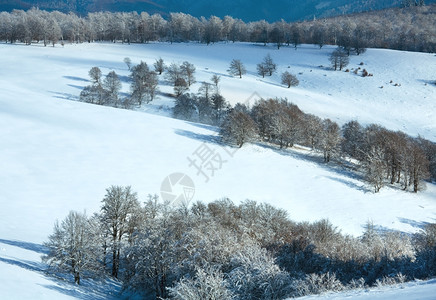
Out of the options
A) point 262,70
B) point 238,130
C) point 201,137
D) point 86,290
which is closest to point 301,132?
point 238,130

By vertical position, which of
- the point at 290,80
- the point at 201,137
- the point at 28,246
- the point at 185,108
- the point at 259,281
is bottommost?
the point at 28,246

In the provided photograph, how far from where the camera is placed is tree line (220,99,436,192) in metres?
39.8

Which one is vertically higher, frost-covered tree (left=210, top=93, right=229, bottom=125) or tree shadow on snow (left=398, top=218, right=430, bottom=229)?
frost-covered tree (left=210, top=93, right=229, bottom=125)

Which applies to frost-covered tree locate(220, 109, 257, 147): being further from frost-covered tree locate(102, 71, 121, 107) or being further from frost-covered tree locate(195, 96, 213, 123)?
frost-covered tree locate(102, 71, 121, 107)

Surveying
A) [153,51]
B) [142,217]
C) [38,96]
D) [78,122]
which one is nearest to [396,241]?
[142,217]

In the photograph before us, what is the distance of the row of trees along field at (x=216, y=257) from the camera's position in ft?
50.8

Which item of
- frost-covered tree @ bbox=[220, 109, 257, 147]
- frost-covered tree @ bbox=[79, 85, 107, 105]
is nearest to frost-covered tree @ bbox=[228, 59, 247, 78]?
frost-covered tree @ bbox=[79, 85, 107, 105]

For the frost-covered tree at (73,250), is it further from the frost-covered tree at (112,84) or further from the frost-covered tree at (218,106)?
the frost-covered tree at (112,84)

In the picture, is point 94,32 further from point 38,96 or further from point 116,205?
point 116,205

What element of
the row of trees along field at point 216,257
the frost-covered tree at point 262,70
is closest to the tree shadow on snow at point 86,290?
the row of trees along field at point 216,257

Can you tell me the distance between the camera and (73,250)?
59.8 feet

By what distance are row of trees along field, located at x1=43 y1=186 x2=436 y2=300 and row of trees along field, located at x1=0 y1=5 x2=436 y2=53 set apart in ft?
315

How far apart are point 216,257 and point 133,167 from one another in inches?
754

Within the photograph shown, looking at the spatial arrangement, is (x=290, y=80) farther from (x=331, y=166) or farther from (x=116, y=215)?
(x=116, y=215)
